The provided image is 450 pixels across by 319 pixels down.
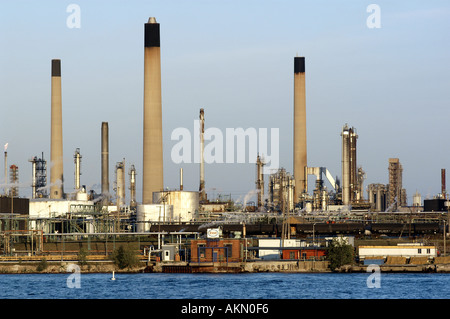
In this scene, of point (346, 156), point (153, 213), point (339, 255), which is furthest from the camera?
point (346, 156)

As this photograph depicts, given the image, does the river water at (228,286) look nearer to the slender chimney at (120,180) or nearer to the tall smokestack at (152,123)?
the tall smokestack at (152,123)

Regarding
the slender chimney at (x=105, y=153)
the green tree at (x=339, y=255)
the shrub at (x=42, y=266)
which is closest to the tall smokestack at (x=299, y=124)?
the slender chimney at (x=105, y=153)

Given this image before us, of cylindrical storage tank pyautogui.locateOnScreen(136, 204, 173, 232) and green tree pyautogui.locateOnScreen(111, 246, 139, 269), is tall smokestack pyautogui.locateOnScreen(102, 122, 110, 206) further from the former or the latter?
green tree pyautogui.locateOnScreen(111, 246, 139, 269)

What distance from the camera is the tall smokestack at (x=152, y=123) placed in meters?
121

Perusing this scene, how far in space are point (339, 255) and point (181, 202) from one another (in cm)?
3244

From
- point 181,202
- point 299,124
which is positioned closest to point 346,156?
point 299,124

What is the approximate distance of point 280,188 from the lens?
141625 mm

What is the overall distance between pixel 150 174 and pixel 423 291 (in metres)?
57.3

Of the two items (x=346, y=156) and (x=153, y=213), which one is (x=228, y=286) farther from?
(x=346, y=156)

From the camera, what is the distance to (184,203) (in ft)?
385

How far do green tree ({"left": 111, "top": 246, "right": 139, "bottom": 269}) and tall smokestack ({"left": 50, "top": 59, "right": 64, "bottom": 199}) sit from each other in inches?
1918

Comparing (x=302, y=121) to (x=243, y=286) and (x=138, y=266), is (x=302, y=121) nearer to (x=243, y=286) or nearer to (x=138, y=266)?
(x=138, y=266)

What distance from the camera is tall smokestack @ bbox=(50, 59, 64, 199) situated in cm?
13812

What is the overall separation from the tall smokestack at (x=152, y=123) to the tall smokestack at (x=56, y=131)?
69.1 ft
